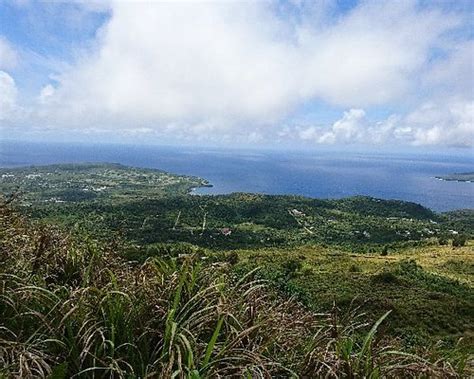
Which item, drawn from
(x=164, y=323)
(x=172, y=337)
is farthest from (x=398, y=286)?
(x=172, y=337)

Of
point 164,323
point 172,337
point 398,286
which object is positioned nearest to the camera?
point 172,337

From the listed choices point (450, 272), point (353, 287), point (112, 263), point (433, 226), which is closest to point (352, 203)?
point (433, 226)

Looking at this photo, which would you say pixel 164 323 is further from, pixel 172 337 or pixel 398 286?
pixel 398 286

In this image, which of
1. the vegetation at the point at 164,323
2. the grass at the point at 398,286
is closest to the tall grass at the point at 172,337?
the vegetation at the point at 164,323

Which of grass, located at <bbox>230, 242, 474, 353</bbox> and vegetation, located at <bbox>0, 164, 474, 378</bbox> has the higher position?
vegetation, located at <bbox>0, 164, 474, 378</bbox>

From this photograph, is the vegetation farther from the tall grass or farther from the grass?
the grass

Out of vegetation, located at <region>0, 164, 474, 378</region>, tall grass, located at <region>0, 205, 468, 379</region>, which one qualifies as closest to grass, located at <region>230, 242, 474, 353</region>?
vegetation, located at <region>0, 164, 474, 378</region>

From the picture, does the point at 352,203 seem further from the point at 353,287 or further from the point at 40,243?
the point at 40,243

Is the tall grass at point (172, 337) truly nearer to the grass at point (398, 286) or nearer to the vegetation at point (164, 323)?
the vegetation at point (164, 323)
